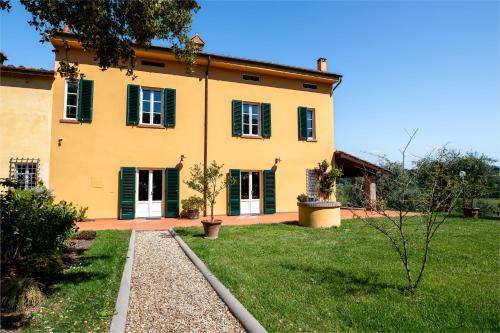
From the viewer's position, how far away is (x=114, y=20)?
4.91 meters

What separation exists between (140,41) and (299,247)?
5332 mm

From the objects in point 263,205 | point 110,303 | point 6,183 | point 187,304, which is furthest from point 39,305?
point 263,205

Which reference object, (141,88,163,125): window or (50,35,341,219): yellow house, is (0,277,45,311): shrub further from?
(141,88,163,125): window

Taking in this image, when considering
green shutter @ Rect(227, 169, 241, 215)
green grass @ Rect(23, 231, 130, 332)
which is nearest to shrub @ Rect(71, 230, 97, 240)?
green grass @ Rect(23, 231, 130, 332)

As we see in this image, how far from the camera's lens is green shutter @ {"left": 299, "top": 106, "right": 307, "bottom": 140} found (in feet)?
49.1

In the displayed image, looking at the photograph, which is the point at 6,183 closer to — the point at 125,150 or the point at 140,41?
the point at 140,41

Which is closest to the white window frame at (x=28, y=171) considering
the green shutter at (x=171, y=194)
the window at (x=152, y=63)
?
the green shutter at (x=171, y=194)

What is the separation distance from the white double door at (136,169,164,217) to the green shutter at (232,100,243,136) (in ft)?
12.2

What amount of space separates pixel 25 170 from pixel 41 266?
25.3 feet

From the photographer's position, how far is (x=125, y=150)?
476 inches

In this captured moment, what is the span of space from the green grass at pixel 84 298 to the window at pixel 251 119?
9146mm

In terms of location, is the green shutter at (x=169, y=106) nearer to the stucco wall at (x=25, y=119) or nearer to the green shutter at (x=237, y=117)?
the green shutter at (x=237, y=117)

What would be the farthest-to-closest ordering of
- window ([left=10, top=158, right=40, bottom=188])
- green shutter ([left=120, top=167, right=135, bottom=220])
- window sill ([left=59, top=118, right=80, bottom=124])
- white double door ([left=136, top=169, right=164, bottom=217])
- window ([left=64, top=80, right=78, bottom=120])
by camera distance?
white double door ([left=136, top=169, right=164, bottom=217]) < green shutter ([left=120, top=167, right=135, bottom=220]) < window ([left=64, top=80, right=78, bottom=120]) < window sill ([left=59, top=118, right=80, bottom=124]) < window ([left=10, top=158, right=40, bottom=188])

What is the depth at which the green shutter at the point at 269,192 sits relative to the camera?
46.0ft
